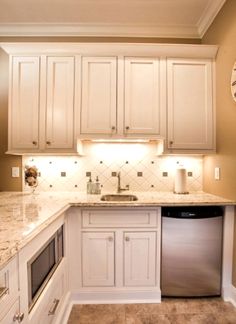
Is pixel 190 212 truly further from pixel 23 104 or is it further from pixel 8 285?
pixel 23 104

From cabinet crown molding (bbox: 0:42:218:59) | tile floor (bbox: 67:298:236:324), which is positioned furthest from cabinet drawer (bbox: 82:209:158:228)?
cabinet crown molding (bbox: 0:42:218:59)

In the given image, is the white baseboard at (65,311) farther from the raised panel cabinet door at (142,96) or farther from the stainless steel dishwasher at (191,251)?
the raised panel cabinet door at (142,96)

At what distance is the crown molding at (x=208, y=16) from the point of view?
2078 mm

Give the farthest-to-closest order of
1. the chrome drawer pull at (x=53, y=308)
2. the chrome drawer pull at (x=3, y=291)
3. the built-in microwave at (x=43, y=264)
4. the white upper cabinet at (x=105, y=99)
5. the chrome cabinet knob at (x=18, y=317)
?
the white upper cabinet at (x=105, y=99) → the chrome drawer pull at (x=53, y=308) → the built-in microwave at (x=43, y=264) → the chrome cabinet knob at (x=18, y=317) → the chrome drawer pull at (x=3, y=291)

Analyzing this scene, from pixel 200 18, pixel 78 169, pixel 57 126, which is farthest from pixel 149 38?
pixel 78 169

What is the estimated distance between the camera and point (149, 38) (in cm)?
252

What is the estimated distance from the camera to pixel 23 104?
7.33ft

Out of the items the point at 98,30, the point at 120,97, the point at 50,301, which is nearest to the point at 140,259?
the point at 50,301

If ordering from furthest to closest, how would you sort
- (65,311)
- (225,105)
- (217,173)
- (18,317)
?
(217,173) → (225,105) → (65,311) → (18,317)

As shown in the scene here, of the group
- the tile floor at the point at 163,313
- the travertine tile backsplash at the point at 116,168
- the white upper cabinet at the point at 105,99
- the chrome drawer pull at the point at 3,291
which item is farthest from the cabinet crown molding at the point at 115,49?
the tile floor at the point at 163,313

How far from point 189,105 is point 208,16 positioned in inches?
37.5

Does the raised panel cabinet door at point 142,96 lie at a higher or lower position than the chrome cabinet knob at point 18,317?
higher

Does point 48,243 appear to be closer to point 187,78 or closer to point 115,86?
point 115,86

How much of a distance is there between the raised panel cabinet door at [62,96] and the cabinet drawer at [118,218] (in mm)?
751
